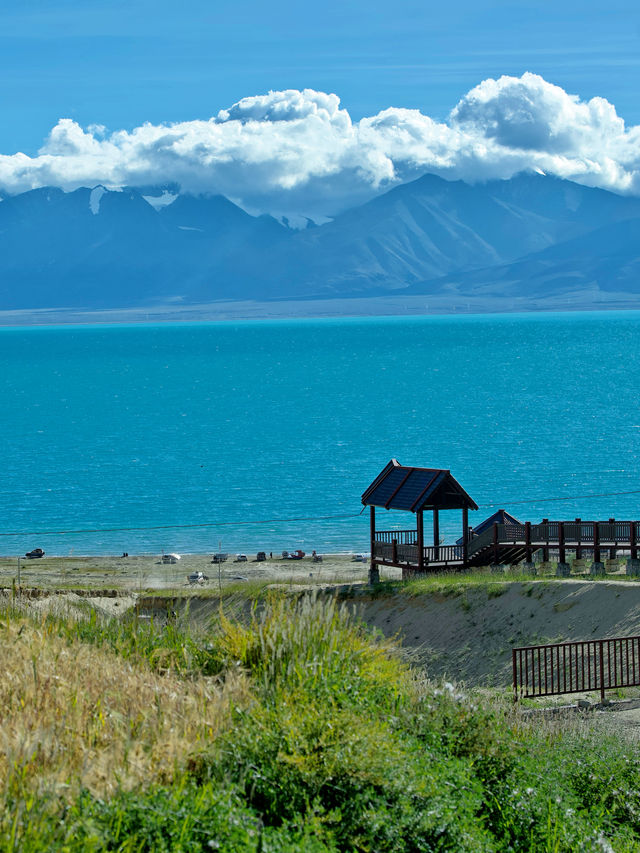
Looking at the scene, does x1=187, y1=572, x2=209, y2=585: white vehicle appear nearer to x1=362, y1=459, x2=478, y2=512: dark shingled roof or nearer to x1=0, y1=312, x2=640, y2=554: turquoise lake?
x1=362, y1=459, x2=478, y2=512: dark shingled roof

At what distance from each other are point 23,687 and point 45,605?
427 centimetres

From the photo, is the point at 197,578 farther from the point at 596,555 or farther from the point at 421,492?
the point at 596,555

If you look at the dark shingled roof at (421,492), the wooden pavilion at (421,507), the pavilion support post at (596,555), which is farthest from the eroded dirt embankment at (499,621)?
the dark shingled roof at (421,492)

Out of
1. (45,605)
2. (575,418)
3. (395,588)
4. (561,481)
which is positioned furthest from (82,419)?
(45,605)

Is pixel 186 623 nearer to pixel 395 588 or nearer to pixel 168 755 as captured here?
pixel 168 755

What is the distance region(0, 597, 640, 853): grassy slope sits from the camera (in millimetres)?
7809

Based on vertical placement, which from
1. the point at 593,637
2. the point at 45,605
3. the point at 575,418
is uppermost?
the point at 575,418

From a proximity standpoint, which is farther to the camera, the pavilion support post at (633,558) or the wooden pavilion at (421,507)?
the wooden pavilion at (421,507)

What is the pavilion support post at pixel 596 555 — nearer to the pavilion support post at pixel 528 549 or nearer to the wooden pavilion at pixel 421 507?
the pavilion support post at pixel 528 549

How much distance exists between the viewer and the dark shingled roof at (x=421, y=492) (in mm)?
31484

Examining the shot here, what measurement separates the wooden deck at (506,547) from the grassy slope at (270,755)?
59.3ft

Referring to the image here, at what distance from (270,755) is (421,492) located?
23049 millimetres

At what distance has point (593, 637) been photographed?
2188cm

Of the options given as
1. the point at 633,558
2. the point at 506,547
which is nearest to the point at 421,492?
the point at 506,547
